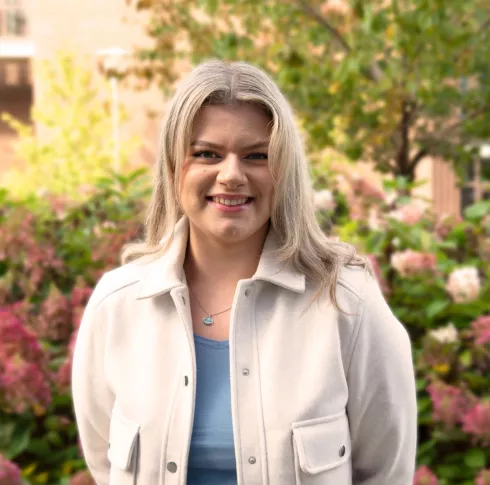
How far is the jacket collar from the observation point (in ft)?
6.70

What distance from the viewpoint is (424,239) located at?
402 centimetres

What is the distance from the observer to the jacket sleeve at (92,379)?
215 cm

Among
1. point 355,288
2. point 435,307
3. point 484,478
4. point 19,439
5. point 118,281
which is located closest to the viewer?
point 355,288

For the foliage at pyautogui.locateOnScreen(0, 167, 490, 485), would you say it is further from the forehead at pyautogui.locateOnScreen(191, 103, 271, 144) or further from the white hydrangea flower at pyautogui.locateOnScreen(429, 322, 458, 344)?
the forehead at pyautogui.locateOnScreen(191, 103, 271, 144)

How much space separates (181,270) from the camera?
6.98 ft

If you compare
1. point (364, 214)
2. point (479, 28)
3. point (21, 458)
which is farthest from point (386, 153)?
point (21, 458)

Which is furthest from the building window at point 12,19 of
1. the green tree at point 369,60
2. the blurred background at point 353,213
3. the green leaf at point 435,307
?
the green leaf at point 435,307

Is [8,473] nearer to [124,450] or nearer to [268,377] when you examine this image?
[124,450]

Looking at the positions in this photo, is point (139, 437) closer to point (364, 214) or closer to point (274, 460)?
point (274, 460)

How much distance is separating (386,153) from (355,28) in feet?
4.75

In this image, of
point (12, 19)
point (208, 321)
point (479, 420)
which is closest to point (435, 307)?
point (479, 420)

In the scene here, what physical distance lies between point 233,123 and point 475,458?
216 centimetres

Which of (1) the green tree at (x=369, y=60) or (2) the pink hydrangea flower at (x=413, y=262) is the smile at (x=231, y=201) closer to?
(2) the pink hydrangea flower at (x=413, y=262)

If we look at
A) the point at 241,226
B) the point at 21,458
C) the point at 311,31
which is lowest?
the point at 21,458
